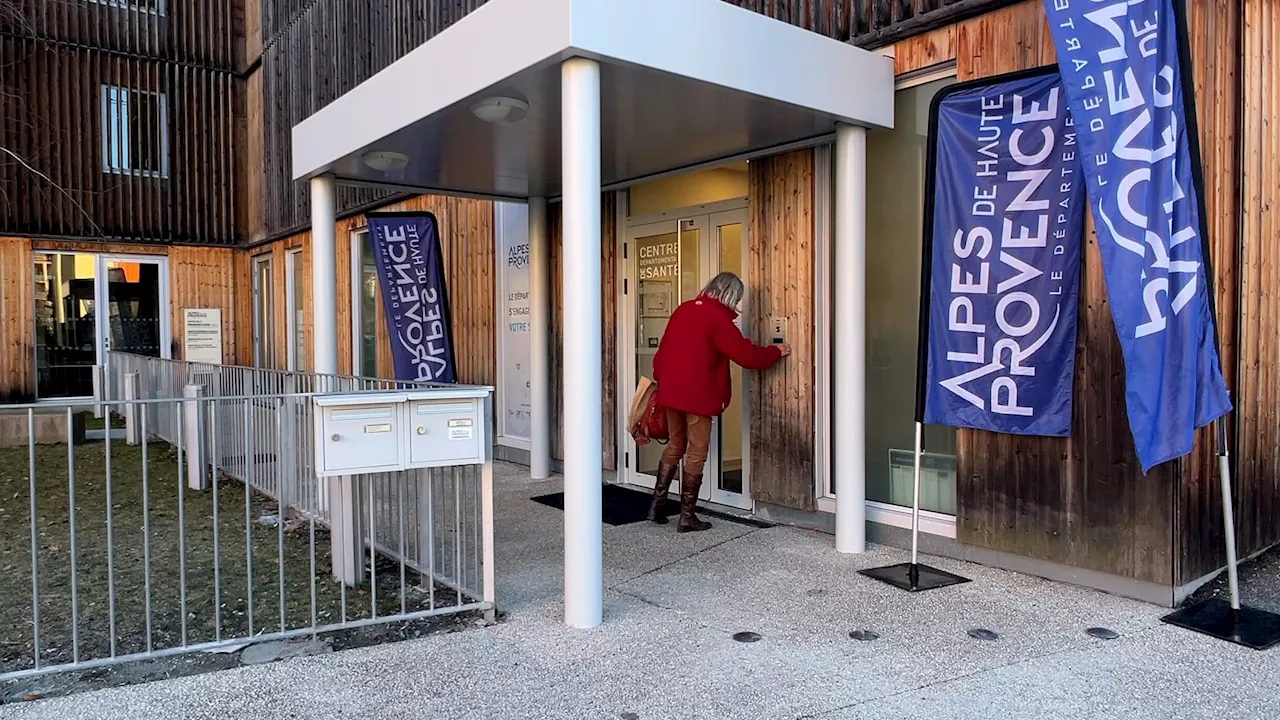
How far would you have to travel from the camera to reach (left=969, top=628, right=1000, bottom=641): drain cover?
13.0ft

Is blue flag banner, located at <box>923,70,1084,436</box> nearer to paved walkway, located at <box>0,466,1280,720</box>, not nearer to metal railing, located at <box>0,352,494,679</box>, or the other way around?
paved walkway, located at <box>0,466,1280,720</box>

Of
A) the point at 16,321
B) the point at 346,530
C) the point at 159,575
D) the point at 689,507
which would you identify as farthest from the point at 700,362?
the point at 16,321

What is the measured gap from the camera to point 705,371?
19.5ft

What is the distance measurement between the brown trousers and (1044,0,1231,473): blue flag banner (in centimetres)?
278

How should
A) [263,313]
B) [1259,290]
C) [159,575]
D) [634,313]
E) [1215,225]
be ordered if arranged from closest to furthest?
[1215,225]
[1259,290]
[159,575]
[634,313]
[263,313]

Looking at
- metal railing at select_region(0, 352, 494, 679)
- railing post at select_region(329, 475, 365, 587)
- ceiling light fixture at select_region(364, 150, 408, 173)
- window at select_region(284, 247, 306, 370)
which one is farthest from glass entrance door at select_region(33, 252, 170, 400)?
railing post at select_region(329, 475, 365, 587)

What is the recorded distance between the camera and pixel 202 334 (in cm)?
1619

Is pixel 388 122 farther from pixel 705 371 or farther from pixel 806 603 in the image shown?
pixel 806 603

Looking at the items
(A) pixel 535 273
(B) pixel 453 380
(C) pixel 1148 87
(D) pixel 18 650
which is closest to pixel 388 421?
(D) pixel 18 650

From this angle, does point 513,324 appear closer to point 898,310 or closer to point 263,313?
point 898,310

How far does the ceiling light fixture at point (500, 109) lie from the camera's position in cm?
475

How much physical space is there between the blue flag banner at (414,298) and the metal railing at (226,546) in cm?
148

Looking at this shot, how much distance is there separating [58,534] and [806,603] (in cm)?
531

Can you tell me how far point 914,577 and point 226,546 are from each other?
4.32 metres
